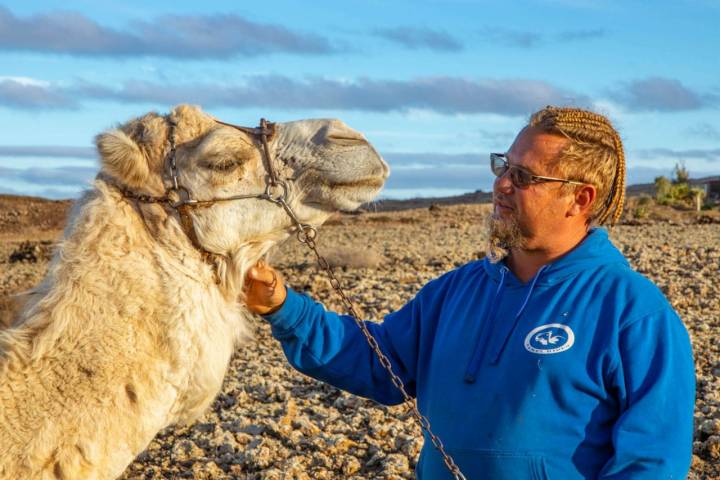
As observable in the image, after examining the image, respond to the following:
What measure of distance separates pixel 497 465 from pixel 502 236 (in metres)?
0.85

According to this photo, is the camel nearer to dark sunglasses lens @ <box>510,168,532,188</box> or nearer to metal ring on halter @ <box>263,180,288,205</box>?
metal ring on halter @ <box>263,180,288,205</box>

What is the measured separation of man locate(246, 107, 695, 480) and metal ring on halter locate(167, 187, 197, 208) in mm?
419

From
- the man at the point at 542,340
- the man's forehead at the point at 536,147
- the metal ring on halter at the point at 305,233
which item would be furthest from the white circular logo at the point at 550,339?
the metal ring on halter at the point at 305,233

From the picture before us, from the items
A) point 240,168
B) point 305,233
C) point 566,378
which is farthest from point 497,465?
point 240,168

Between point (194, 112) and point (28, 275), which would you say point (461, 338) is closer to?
point (194, 112)

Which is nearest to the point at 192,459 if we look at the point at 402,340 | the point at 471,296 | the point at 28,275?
the point at 402,340

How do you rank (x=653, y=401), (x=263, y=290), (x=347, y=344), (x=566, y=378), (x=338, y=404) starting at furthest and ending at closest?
1. (x=338, y=404)
2. (x=347, y=344)
3. (x=263, y=290)
4. (x=566, y=378)
5. (x=653, y=401)

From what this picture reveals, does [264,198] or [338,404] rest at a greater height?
[264,198]

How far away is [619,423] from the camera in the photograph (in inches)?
135

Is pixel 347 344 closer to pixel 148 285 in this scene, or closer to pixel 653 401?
pixel 148 285

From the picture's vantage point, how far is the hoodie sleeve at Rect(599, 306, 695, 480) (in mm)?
3359

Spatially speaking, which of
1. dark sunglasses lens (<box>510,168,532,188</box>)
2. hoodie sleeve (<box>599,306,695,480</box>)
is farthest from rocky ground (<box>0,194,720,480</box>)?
hoodie sleeve (<box>599,306,695,480</box>)

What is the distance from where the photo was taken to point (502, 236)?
392cm

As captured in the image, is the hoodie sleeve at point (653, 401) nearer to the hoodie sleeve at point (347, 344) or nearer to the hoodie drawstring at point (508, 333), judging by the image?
the hoodie drawstring at point (508, 333)
